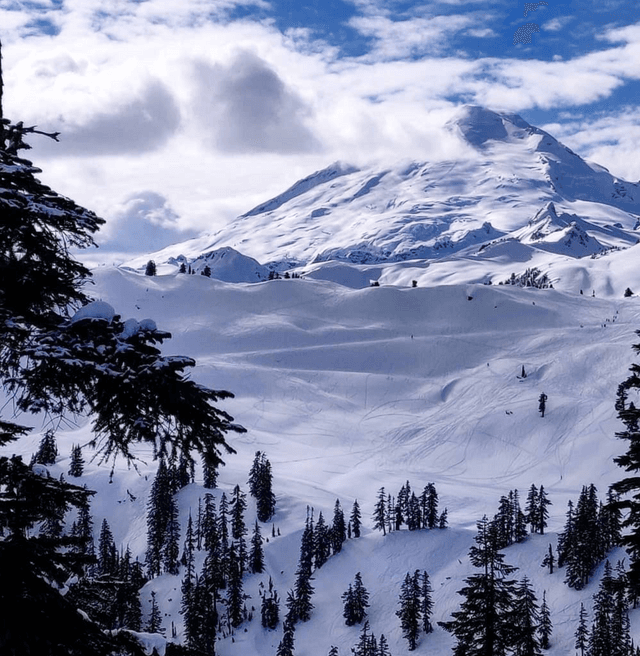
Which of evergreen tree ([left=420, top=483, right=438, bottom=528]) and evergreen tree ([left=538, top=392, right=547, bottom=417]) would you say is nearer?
evergreen tree ([left=420, top=483, right=438, bottom=528])

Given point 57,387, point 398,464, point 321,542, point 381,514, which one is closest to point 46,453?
point 57,387

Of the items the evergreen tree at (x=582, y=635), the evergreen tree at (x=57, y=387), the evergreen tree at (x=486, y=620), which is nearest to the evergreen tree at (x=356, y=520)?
the evergreen tree at (x=582, y=635)

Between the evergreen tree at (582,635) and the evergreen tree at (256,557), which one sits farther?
the evergreen tree at (256,557)

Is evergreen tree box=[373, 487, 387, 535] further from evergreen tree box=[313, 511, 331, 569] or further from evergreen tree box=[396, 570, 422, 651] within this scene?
evergreen tree box=[396, 570, 422, 651]

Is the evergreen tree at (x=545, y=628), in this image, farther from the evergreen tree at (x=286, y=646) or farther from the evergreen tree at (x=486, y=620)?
the evergreen tree at (x=486, y=620)

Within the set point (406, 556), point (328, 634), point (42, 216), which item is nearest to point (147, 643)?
point (42, 216)

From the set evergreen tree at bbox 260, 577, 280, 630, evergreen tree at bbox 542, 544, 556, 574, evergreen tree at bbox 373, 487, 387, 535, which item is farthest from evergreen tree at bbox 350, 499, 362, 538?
evergreen tree at bbox 542, 544, 556, 574
